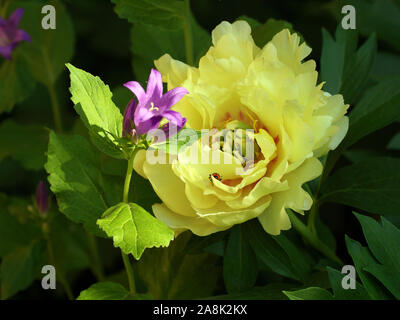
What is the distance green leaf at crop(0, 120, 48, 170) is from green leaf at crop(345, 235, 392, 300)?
1.30 feet

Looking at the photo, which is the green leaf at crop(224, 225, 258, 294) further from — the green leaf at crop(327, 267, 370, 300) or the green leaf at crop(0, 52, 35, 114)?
the green leaf at crop(0, 52, 35, 114)

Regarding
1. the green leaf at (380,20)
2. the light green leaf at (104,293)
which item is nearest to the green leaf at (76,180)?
the light green leaf at (104,293)

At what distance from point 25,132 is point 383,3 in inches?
18.6

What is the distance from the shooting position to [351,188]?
535 mm

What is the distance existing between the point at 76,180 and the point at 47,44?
29 cm

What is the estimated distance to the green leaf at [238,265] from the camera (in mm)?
500

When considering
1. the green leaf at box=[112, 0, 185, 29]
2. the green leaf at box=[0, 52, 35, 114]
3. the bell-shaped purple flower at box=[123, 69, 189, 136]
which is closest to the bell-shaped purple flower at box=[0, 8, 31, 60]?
the green leaf at box=[0, 52, 35, 114]

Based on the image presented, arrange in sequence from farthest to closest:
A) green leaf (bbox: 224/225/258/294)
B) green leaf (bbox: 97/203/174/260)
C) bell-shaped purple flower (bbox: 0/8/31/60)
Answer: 1. bell-shaped purple flower (bbox: 0/8/31/60)
2. green leaf (bbox: 224/225/258/294)
3. green leaf (bbox: 97/203/174/260)

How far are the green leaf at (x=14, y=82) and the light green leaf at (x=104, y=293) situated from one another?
25 cm

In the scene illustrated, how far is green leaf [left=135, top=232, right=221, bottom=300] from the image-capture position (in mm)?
566

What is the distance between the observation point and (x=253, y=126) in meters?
0.46

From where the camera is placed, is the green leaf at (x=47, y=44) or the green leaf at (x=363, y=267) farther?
the green leaf at (x=47, y=44)

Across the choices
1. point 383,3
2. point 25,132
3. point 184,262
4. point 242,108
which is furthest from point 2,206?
point 383,3

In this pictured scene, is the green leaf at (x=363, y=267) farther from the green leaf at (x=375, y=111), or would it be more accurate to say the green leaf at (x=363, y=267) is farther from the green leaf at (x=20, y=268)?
the green leaf at (x=20, y=268)
